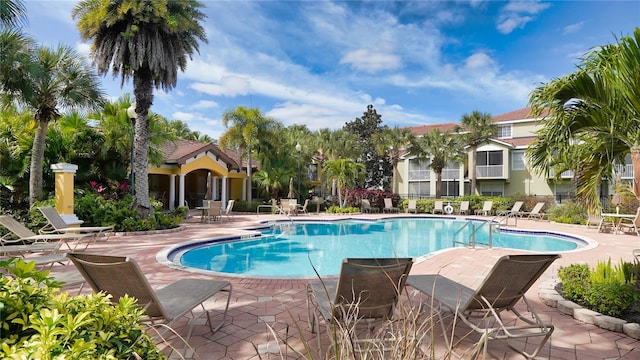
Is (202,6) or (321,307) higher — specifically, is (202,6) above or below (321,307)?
above

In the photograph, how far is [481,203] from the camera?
24.9 metres

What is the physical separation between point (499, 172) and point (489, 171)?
2.71 feet

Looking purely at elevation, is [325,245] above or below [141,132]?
below

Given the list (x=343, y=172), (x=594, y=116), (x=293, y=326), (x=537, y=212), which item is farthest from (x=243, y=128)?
(x=594, y=116)

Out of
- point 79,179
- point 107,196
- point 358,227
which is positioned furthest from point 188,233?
point 358,227

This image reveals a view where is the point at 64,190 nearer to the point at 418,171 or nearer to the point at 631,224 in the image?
the point at 631,224

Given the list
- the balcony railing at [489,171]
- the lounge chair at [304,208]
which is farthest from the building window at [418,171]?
the lounge chair at [304,208]

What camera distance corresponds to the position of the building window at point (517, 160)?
103ft

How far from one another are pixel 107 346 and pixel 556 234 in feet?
54.6

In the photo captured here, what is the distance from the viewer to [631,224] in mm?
13562

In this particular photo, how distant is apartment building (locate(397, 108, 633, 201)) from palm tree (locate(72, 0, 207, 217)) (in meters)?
22.4

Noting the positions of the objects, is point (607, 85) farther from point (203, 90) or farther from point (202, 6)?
point (203, 90)

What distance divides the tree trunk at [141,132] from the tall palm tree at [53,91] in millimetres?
1423

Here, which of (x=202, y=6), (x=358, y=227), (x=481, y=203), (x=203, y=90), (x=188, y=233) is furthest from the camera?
(x=203, y=90)
